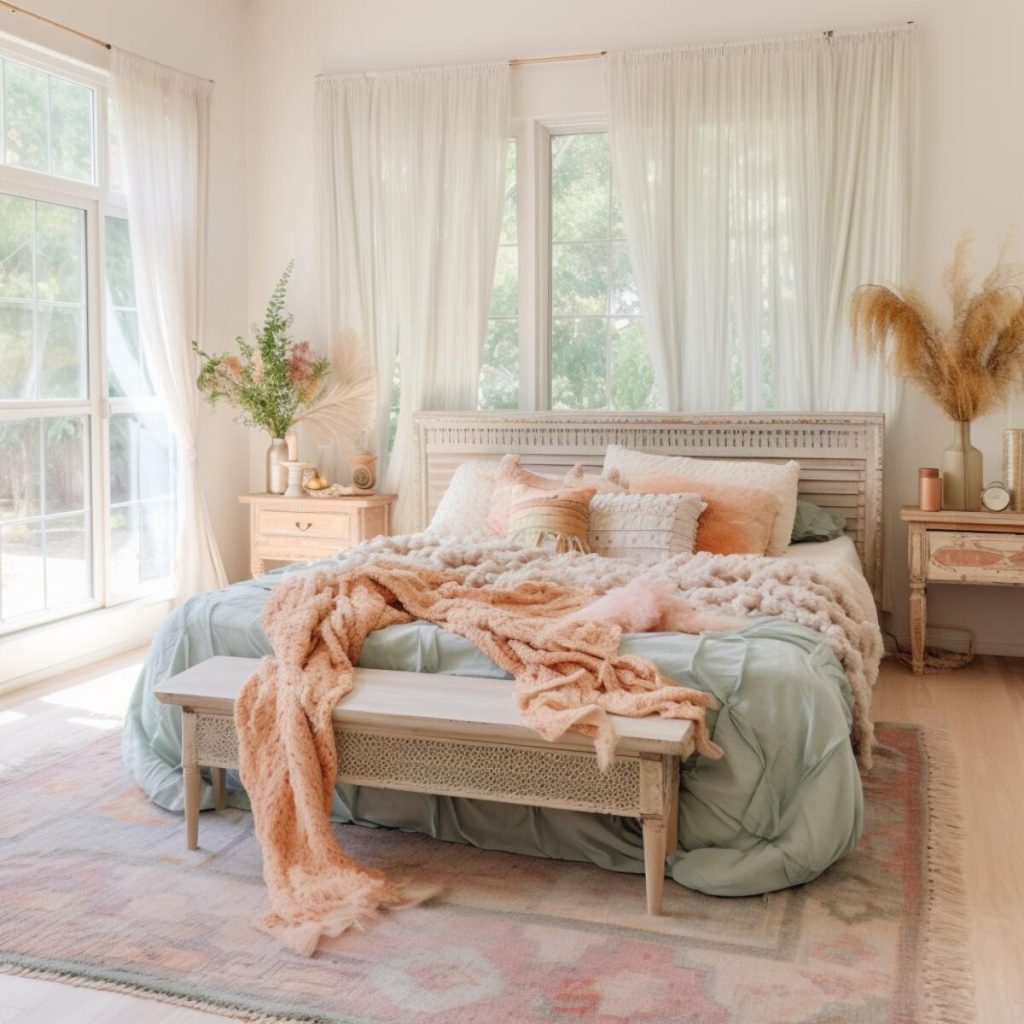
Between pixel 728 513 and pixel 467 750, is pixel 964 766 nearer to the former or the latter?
pixel 728 513

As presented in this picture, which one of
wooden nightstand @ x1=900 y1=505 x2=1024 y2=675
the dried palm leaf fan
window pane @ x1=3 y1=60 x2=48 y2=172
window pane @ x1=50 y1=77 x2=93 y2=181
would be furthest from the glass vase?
wooden nightstand @ x1=900 y1=505 x2=1024 y2=675

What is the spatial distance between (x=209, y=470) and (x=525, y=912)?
3.44m

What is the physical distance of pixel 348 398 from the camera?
5.32 m

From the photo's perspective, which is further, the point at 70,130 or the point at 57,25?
the point at 70,130

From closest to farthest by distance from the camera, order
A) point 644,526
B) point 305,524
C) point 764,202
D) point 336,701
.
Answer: point 336,701
point 644,526
point 764,202
point 305,524

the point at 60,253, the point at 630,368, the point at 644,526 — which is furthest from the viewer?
the point at 630,368

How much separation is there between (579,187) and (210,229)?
172cm

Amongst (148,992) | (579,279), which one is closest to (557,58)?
(579,279)

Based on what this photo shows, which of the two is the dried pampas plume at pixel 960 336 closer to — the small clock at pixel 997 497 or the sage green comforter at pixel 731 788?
the small clock at pixel 997 497

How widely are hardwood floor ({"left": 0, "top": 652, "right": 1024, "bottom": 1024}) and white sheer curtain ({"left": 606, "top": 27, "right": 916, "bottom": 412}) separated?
4.03 feet

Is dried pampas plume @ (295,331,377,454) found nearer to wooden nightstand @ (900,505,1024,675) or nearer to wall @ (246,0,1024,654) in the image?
wall @ (246,0,1024,654)

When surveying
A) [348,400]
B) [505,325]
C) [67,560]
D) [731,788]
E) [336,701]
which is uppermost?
[505,325]

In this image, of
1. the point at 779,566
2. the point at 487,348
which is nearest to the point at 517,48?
the point at 487,348

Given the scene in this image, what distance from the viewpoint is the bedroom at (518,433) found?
2.55 m
